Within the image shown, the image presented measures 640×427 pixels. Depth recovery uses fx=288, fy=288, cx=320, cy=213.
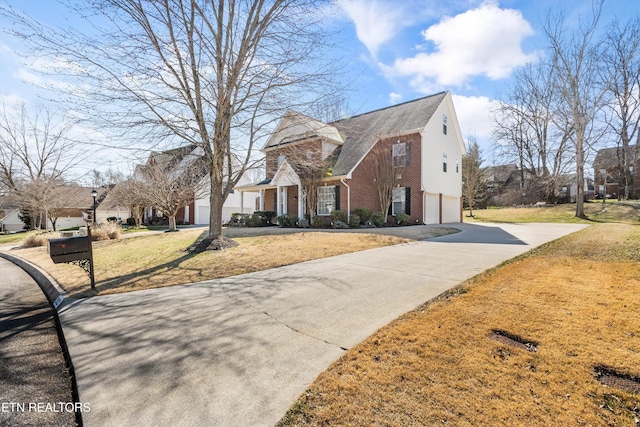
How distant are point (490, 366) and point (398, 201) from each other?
16.9m

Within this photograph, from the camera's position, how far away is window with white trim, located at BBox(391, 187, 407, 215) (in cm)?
1869

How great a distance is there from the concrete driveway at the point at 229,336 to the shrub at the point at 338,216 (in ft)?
31.9

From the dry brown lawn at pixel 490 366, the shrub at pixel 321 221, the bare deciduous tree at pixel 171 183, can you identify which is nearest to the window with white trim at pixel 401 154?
the shrub at pixel 321 221

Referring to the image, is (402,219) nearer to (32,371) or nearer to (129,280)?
(129,280)

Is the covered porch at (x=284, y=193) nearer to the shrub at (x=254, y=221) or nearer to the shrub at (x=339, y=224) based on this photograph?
the shrub at (x=254, y=221)

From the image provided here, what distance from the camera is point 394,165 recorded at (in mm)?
18547

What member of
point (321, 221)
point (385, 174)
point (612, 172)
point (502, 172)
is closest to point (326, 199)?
point (321, 221)

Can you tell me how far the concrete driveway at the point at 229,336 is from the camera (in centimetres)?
240

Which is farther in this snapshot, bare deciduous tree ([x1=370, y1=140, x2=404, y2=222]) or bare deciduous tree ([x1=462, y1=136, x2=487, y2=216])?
bare deciduous tree ([x1=462, y1=136, x2=487, y2=216])

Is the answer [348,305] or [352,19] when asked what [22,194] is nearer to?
[352,19]

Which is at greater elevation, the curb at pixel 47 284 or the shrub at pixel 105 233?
the shrub at pixel 105 233

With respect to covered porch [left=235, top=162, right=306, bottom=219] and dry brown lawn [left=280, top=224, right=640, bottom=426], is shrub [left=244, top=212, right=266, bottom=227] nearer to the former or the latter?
covered porch [left=235, top=162, right=306, bottom=219]

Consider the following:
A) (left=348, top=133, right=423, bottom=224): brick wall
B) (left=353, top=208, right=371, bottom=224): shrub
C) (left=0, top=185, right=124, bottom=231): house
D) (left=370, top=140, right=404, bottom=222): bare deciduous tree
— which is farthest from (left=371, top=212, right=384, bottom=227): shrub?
(left=0, top=185, right=124, bottom=231): house

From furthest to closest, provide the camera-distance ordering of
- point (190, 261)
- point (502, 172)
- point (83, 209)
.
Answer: point (502, 172) → point (83, 209) → point (190, 261)
